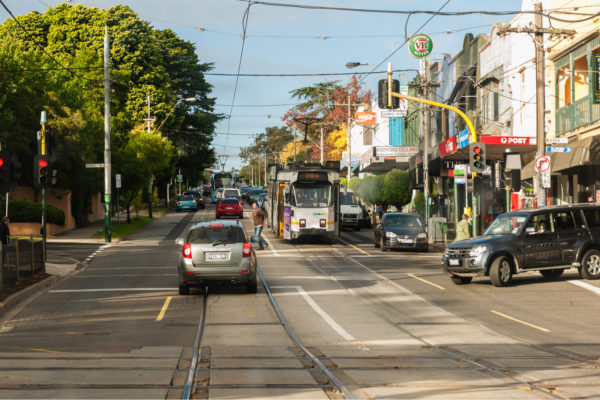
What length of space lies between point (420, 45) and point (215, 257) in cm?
2287

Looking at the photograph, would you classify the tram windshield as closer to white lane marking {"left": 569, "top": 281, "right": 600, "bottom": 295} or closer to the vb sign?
the vb sign

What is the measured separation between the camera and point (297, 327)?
13.9m

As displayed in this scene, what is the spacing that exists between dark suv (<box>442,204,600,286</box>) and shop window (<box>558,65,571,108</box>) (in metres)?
11.2

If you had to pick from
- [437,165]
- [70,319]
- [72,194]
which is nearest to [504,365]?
[70,319]

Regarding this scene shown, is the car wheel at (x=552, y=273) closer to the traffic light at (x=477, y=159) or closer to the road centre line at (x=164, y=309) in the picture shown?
the traffic light at (x=477, y=159)

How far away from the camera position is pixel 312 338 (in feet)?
42.0

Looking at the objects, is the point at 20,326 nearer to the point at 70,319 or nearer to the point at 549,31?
the point at 70,319

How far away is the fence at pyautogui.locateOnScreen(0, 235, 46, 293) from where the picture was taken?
18.5 meters

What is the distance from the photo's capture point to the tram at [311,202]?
34031 millimetres

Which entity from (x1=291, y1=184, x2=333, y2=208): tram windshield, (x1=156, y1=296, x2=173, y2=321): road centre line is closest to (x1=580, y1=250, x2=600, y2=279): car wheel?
(x1=156, y1=296, x2=173, y2=321): road centre line

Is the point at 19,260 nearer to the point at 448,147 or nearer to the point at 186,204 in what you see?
the point at 448,147

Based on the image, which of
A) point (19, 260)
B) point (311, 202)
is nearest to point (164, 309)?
point (19, 260)

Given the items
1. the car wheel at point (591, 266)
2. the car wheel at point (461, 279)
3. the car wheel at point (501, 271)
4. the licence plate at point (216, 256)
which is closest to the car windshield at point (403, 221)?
the car wheel at point (461, 279)

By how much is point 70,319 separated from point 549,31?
1725 cm
